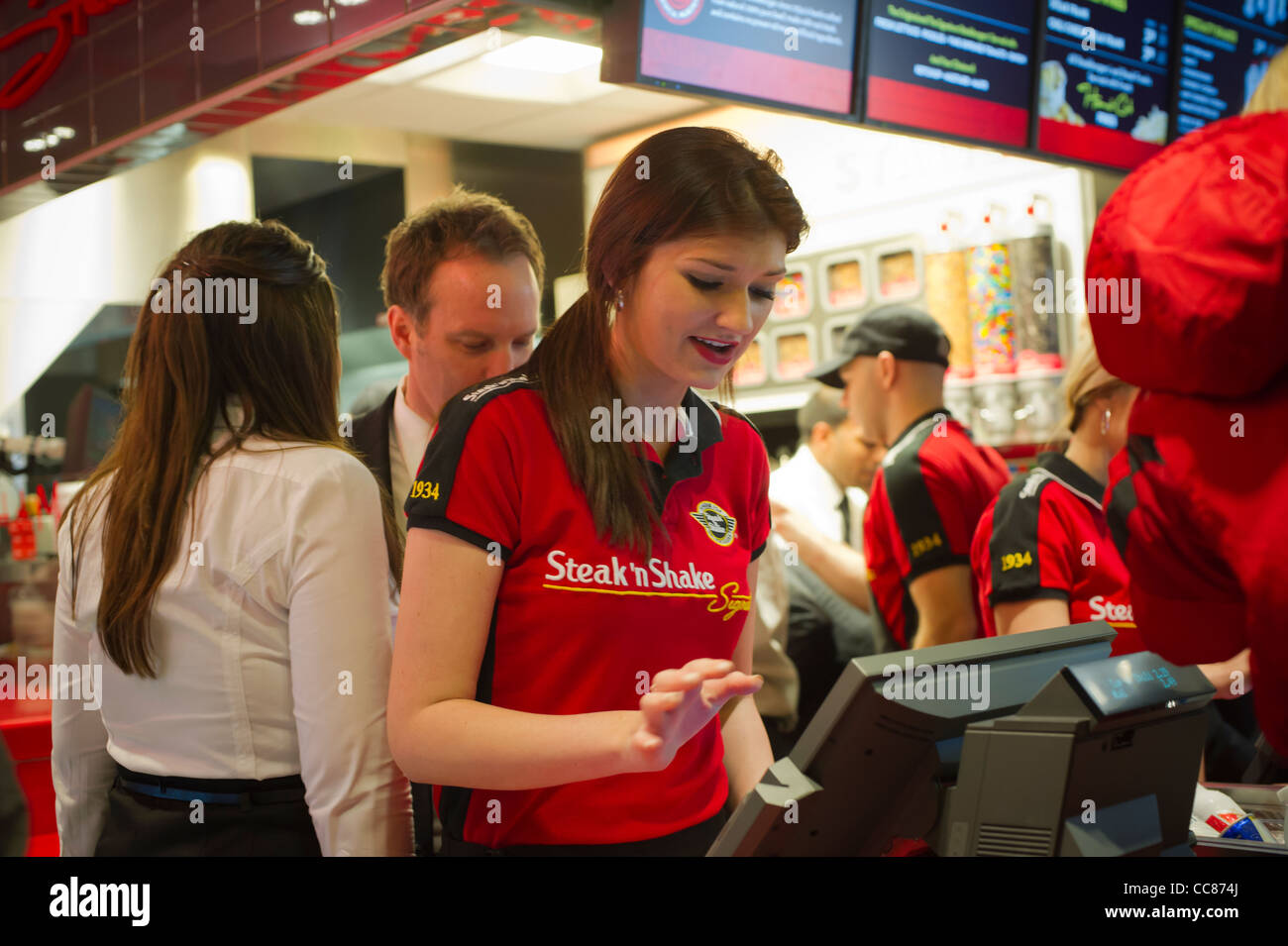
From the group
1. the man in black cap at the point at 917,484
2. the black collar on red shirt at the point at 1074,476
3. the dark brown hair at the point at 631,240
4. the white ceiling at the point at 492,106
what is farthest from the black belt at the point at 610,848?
the white ceiling at the point at 492,106

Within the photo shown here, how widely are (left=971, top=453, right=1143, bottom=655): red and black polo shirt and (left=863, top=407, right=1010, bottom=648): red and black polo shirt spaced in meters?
0.40

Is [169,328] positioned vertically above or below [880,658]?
above

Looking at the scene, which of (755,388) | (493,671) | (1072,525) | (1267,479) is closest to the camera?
(1267,479)

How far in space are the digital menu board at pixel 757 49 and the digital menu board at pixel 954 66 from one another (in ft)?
0.39

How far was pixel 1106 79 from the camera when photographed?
404 cm

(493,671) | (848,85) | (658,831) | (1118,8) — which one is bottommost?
(658,831)

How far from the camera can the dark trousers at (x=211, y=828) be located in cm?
159

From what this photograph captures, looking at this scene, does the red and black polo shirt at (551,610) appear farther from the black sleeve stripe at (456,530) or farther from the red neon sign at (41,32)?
the red neon sign at (41,32)

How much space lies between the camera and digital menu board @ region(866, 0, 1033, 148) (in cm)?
348

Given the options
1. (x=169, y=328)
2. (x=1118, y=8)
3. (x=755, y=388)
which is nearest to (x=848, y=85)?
(x=1118, y=8)

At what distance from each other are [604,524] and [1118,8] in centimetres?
346

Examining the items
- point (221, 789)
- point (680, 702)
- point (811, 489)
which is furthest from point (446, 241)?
point (811, 489)
